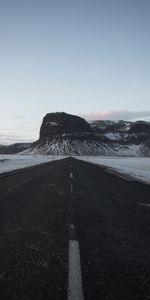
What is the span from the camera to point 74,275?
14.2 ft

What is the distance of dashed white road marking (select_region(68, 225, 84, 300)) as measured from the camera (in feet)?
12.1

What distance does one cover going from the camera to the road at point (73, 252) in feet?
12.6

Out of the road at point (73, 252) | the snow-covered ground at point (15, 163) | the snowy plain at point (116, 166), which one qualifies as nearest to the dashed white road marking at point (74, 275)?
the road at point (73, 252)

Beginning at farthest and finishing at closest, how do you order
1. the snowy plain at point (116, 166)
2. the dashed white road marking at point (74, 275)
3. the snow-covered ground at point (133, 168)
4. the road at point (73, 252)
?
1. the snowy plain at point (116, 166)
2. the snow-covered ground at point (133, 168)
3. the road at point (73, 252)
4. the dashed white road marking at point (74, 275)

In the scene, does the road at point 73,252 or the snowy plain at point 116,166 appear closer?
the road at point 73,252

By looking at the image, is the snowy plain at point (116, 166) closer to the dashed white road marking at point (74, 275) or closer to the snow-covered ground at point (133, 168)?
the snow-covered ground at point (133, 168)

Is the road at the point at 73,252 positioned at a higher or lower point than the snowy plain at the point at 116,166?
higher

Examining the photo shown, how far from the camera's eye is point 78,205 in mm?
10109

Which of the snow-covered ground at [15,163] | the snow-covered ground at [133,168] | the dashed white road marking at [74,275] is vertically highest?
the dashed white road marking at [74,275]

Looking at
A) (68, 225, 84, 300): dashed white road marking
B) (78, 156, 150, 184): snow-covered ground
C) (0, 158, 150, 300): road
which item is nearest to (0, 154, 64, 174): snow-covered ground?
(78, 156, 150, 184): snow-covered ground

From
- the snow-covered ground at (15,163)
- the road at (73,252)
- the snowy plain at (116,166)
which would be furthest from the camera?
the snow-covered ground at (15,163)

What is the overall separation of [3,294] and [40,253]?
156cm

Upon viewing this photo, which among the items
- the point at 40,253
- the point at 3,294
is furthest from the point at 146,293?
the point at 40,253

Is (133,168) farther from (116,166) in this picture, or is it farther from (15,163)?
(15,163)
